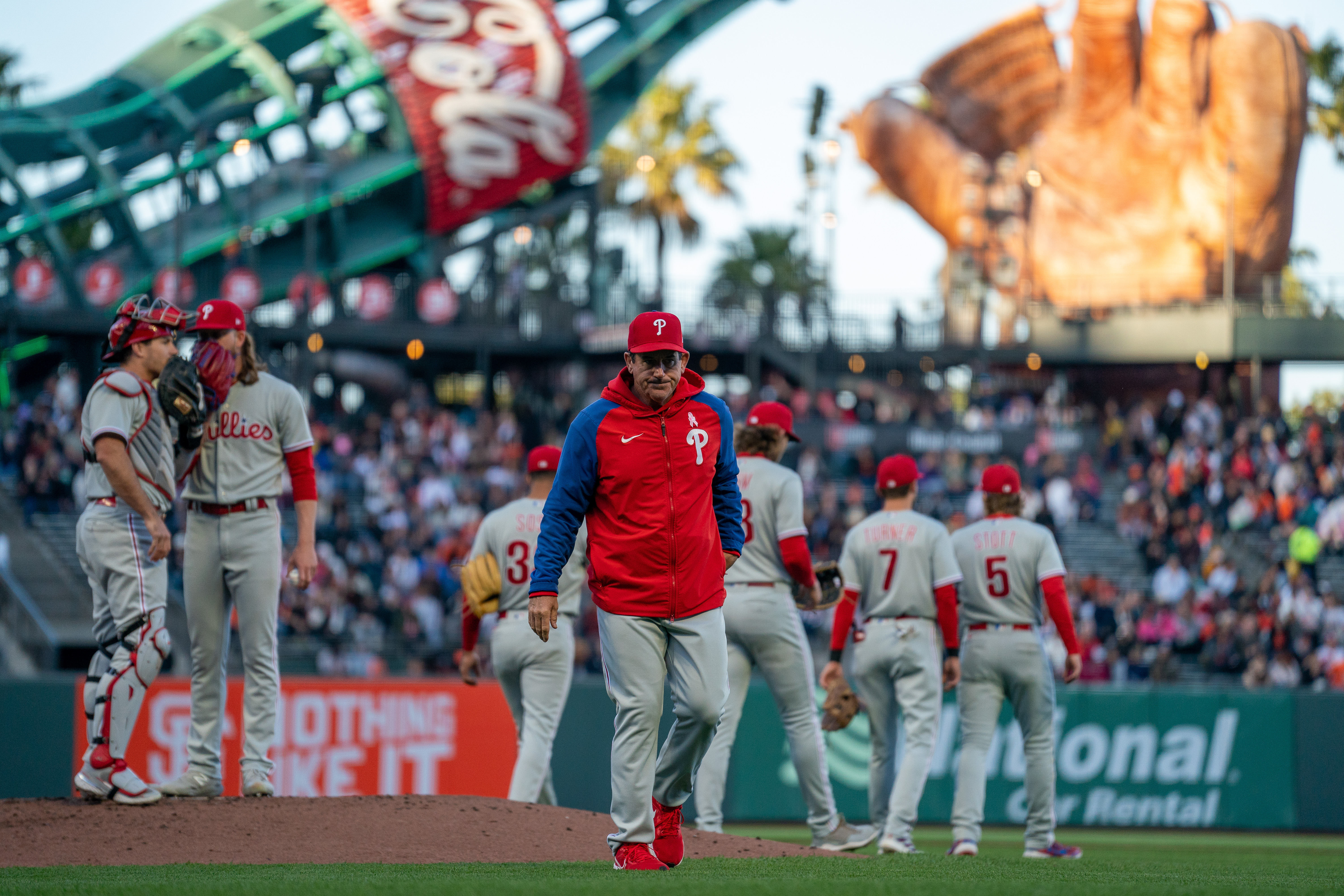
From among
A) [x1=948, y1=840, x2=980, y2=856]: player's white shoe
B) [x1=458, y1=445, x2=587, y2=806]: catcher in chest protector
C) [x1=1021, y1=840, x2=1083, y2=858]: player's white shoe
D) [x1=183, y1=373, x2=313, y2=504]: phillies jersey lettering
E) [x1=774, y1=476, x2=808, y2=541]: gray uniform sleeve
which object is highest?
[x1=183, y1=373, x2=313, y2=504]: phillies jersey lettering

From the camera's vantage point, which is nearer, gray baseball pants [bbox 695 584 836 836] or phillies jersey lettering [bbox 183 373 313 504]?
phillies jersey lettering [bbox 183 373 313 504]

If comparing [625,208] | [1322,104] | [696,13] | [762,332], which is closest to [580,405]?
[762,332]

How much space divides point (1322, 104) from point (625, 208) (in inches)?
831

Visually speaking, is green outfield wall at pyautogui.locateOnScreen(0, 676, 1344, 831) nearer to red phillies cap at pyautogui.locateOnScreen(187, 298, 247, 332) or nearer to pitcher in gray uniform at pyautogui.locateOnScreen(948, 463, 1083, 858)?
pitcher in gray uniform at pyautogui.locateOnScreen(948, 463, 1083, 858)

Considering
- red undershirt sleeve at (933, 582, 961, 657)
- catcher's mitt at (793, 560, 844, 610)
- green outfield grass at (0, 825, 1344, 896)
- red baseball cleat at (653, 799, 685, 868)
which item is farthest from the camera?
red undershirt sleeve at (933, 582, 961, 657)

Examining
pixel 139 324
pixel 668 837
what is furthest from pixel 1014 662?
pixel 139 324

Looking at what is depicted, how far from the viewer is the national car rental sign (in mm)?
34406

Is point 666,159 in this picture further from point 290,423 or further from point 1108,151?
point 290,423

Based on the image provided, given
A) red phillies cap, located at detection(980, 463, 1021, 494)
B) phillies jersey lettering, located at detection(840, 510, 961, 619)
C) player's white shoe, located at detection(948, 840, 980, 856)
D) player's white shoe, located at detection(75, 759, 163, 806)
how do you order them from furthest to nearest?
1. red phillies cap, located at detection(980, 463, 1021, 494)
2. phillies jersey lettering, located at detection(840, 510, 961, 619)
3. player's white shoe, located at detection(948, 840, 980, 856)
4. player's white shoe, located at detection(75, 759, 163, 806)

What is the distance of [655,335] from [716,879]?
202 centimetres

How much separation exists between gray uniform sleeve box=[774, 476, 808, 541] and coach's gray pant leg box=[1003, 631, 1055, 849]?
6.00 feet

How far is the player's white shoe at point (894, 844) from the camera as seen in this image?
880 centimetres

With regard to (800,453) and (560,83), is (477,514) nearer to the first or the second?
(800,453)

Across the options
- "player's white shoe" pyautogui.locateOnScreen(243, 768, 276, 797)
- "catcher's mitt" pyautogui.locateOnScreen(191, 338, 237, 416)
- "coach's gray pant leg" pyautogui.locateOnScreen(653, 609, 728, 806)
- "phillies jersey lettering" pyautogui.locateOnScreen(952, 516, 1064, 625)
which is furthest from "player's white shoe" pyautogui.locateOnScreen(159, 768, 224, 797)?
"phillies jersey lettering" pyautogui.locateOnScreen(952, 516, 1064, 625)
